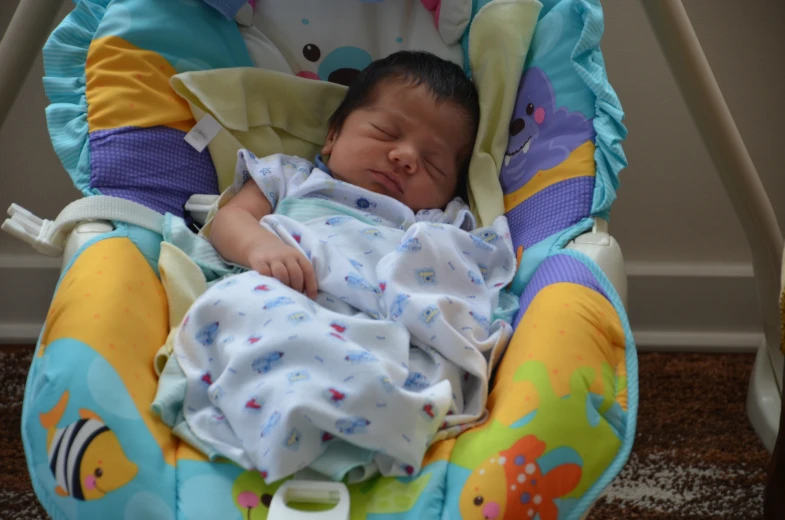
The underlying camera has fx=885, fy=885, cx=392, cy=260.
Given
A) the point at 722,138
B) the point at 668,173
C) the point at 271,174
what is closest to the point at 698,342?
the point at 668,173

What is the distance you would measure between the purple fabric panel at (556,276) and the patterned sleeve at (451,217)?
0.18m

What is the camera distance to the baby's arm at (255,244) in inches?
42.9

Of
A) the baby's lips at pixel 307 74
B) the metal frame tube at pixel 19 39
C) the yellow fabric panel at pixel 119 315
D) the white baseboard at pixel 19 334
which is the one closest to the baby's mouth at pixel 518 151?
the baby's lips at pixel 307 74

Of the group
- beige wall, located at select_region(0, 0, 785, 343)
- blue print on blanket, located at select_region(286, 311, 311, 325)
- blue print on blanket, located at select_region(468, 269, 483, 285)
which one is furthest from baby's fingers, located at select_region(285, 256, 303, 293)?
beige wall, located at select_region(0, 0, 785, 343)

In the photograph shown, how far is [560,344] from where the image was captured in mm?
983

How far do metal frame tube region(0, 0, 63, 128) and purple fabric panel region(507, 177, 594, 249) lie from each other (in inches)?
27.6

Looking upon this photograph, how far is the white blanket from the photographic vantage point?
885mm

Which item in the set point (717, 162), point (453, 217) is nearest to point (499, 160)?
point (453, 217)

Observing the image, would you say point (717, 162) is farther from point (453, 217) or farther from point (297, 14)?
point (297, 14)

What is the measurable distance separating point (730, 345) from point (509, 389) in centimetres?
110

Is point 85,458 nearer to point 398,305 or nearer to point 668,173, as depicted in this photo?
point 398,305

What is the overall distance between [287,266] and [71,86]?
47cm

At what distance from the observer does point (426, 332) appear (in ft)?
3.34

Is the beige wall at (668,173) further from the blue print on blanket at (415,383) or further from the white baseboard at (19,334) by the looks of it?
the blue print on blanket at (415,383)
